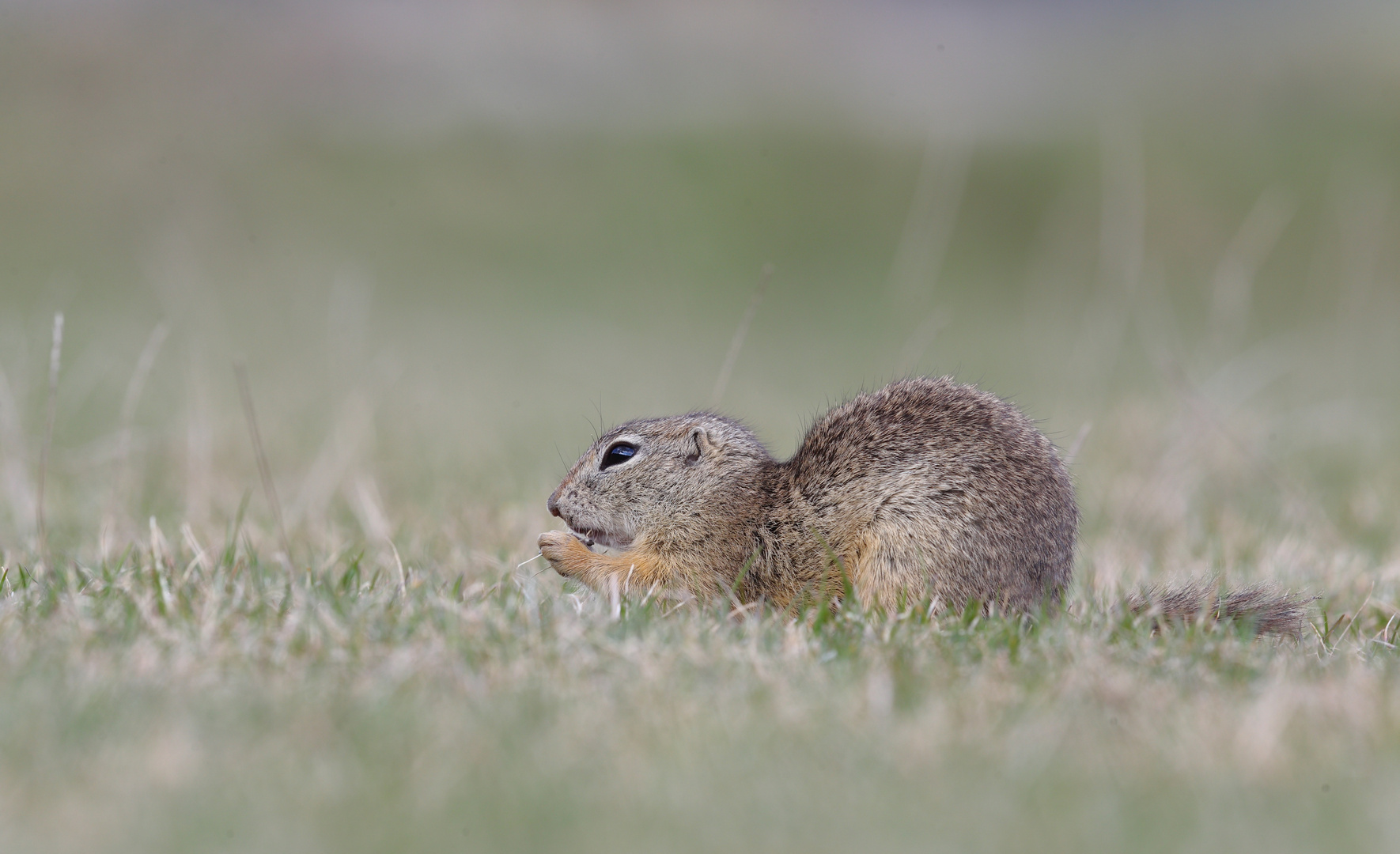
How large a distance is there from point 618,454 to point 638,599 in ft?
3.00

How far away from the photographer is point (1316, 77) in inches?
924

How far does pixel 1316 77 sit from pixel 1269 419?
58.7ft

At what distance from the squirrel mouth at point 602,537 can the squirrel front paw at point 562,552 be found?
23 centimetres

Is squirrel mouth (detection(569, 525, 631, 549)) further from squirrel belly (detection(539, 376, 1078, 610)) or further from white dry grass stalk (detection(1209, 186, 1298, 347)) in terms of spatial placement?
white dry grass stalk (detection(1209, 186, 1298, 347))

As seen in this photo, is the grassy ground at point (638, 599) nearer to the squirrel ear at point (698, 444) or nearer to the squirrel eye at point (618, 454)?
the squirrel eye at point (618, 454)

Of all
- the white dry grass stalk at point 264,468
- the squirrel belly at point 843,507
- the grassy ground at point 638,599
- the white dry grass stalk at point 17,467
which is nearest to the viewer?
the grassy ground at point 638,599

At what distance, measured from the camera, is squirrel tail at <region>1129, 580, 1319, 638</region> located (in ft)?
12.6

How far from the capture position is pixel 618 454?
4.69 meters

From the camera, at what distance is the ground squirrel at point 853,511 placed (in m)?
3.94

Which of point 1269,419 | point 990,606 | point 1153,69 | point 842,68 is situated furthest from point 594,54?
point 990,606

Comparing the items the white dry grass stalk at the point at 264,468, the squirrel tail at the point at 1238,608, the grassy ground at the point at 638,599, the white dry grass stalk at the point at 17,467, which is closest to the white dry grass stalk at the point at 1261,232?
the grassy ground at the point at 638,599

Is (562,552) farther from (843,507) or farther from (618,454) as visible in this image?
(843,507)

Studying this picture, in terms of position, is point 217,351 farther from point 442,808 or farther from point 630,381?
point 442,808

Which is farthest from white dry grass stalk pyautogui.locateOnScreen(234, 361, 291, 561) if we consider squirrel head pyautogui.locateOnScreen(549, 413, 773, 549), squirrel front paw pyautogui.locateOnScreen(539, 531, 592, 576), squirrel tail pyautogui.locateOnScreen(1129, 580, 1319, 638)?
squirrel tail pyautogui.locateOnScreen(1129, 580, 1319, 638)
